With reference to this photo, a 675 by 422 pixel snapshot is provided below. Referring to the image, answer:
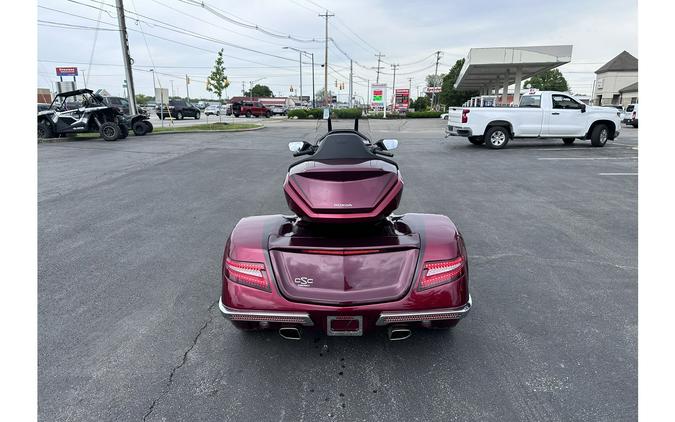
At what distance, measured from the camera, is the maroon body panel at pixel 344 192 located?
2625mm

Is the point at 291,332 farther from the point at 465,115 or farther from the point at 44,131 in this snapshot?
the point at 44,131

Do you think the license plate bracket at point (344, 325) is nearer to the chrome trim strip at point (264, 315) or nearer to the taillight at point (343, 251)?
the chrome trim strip at point (264, 315)

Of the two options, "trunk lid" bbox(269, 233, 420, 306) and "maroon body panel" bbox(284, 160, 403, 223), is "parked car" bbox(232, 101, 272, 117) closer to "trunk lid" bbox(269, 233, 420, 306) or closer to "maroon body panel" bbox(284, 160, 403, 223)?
"maroon body panel" bbox(284, 160, 403, 223)

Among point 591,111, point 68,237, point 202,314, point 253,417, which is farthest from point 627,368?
point 591,111

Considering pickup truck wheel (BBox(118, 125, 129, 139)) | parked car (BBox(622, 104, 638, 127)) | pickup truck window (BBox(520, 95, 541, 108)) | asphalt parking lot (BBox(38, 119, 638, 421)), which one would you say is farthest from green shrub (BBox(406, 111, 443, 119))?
asphalt parking lot (BBox(38, 119, 638, 421))

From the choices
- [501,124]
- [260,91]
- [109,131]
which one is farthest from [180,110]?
[260,91]

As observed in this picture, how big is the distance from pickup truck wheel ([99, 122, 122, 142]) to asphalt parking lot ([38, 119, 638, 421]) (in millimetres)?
10619

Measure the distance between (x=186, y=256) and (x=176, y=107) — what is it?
37215 millimetres

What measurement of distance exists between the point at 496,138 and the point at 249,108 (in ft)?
122

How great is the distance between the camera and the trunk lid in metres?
2.26

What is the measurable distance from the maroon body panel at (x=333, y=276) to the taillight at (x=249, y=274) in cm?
3

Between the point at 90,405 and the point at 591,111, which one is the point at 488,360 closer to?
the point at 90,405

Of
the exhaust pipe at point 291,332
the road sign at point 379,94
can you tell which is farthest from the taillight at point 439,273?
the road sign at point 379,94

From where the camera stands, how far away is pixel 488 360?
8.55ft
